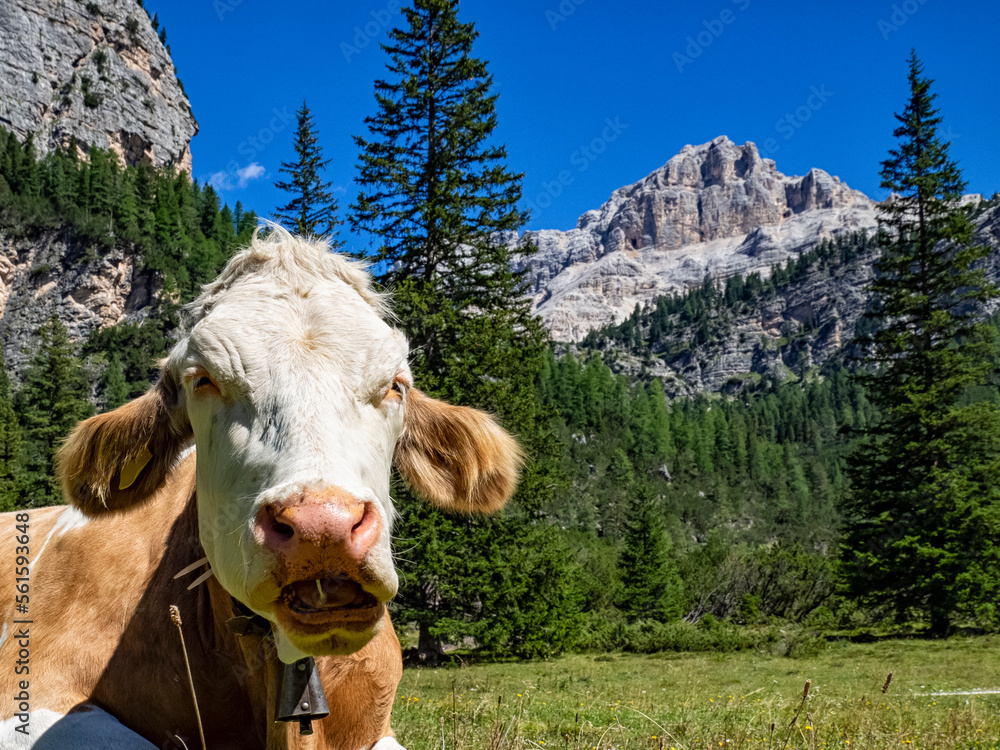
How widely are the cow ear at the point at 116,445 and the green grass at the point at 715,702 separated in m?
1.89

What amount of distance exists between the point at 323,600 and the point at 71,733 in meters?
1.35

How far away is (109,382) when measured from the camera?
72812 mm

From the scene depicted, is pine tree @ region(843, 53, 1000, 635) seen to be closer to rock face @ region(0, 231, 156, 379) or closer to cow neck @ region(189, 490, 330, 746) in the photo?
cow neck @ region(189, 490, 330, 746)

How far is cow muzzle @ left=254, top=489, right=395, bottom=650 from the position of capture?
68.1 inches

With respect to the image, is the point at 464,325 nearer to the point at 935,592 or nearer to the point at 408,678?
A: the point at 408,678

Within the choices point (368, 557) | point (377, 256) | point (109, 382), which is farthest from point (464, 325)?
point (109, 382)

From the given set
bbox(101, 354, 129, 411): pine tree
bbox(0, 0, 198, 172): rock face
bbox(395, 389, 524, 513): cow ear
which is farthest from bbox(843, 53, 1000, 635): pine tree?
bbox(0, 0, 198, 172): rock face

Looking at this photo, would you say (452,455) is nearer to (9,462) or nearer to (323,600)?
(323,600)

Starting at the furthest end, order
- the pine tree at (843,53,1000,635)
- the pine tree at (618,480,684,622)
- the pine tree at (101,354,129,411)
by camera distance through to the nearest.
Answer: the pine tree at (101,354,129,411)
the pine tree at (618,480,684,622)
the pine tree at (843,53,1000,635)

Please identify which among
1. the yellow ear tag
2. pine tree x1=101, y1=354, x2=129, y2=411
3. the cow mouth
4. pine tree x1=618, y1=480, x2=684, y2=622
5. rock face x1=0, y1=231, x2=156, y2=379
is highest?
rock face x1=0, y1=231, x2=156, y2=379

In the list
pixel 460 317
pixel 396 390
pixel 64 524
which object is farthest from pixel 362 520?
pixel 460 317

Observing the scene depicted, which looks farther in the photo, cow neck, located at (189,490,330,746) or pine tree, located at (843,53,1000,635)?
pine tree, located at (843,53,1000,635)

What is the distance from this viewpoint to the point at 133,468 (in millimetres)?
2721

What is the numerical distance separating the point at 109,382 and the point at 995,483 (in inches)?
2946
